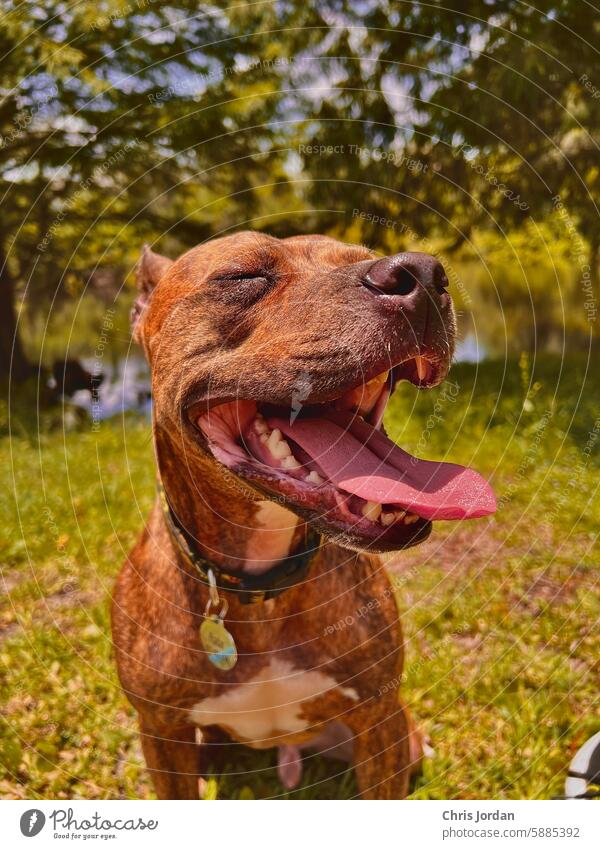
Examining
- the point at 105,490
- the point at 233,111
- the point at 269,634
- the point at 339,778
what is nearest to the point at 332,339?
the point at 269,634

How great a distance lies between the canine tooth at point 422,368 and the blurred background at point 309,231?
1.04 meters

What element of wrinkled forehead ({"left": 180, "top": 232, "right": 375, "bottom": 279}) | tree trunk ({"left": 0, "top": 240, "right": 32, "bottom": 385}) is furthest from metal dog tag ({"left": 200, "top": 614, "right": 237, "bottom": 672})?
tree trunk ({"left": 0, "top": 240, "right": 32, "bottom": 385})

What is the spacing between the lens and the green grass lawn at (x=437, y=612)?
3.42 metres

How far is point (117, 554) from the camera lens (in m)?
5.02

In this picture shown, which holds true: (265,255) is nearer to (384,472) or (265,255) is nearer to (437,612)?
(384,472)

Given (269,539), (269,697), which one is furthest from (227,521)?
(269,697)

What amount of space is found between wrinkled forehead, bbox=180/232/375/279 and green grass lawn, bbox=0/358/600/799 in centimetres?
84

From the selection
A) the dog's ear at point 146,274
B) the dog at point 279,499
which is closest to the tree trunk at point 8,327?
the dog's ear at point 146,274

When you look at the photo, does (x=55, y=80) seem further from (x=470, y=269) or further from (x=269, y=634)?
(x=470, y=269)

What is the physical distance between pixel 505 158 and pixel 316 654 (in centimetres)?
359

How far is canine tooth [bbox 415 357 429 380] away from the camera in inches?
95.6

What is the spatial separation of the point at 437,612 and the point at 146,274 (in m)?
2.52

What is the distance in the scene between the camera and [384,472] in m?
2.40
